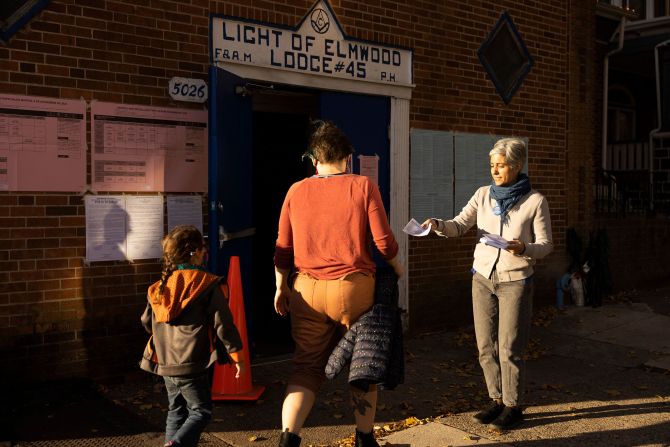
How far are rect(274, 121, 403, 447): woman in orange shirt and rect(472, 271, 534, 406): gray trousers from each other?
1.12 meters

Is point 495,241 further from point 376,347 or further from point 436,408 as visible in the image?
point 436,408

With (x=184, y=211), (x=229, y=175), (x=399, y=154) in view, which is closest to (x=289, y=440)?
(x=229, y=175)

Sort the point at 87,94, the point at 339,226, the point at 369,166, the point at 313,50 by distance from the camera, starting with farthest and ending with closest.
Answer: the point at 369,166 < the point at 313,50 < the point at 87,94 < the point at 339,226

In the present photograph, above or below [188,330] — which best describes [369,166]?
above

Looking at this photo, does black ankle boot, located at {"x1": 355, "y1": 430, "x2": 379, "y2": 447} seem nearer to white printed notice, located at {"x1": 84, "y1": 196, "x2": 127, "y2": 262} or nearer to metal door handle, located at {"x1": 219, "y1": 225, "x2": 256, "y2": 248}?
metal door handle, located at {"x1": 219, "y1": 225, "x2": 256, "y2": 248}

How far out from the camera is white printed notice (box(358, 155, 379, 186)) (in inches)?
306

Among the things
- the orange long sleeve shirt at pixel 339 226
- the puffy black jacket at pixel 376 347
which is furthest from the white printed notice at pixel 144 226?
the puffy black jacket at pixel 376 347

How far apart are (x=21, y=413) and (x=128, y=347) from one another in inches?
43.8

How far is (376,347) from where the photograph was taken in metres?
4.09

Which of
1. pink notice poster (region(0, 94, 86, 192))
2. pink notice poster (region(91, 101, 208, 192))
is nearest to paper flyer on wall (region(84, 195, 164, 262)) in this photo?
pink notice poster (region(91, 101, 208, 192))

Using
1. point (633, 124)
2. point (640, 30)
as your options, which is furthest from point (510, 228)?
point (633, 124)

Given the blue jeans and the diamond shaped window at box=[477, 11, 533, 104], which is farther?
the diamond shaped window at box=[477, 11, 533, 104]

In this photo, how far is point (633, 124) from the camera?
18531 mm

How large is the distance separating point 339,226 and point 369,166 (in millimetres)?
3753
